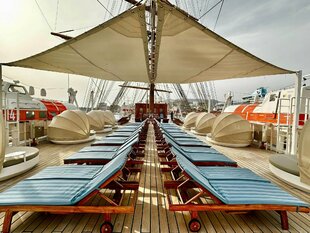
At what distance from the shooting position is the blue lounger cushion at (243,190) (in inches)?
72.2

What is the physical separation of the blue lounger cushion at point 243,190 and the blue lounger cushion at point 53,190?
0.97m

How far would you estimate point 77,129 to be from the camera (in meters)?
6.49

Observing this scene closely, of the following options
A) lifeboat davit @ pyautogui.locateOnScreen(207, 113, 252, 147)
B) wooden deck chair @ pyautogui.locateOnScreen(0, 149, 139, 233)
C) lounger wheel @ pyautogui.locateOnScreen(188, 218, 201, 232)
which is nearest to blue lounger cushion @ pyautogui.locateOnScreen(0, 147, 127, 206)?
wooden deck chair @ pyautogui.locateOnScreen(0, 149, 139, 233)

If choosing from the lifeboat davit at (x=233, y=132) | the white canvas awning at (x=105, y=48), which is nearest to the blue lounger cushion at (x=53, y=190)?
the white canvas awning at (x=105, y=48)

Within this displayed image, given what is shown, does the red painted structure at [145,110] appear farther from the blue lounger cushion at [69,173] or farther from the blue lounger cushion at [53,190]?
the blue lounger cushion at [53,190]

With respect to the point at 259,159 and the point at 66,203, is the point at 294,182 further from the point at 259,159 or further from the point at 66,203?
the point at 66,203

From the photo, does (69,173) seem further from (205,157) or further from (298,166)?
(298,166)

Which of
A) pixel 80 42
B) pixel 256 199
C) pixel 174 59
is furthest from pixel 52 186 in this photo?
pixel 174 59

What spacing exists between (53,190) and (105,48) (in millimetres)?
2862

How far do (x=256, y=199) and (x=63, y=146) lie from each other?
5820 mm

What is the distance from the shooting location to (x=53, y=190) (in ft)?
6.33

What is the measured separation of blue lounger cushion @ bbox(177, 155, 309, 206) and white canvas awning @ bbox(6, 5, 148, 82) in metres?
2.24

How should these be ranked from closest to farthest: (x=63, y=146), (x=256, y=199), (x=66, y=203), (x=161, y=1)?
1. (x=66, y=203)
2. (x=256, y=199)
3. (x=161, y=1)
4. (x=63, y=146)

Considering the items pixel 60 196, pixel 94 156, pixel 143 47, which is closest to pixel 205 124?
pixel 143 47
